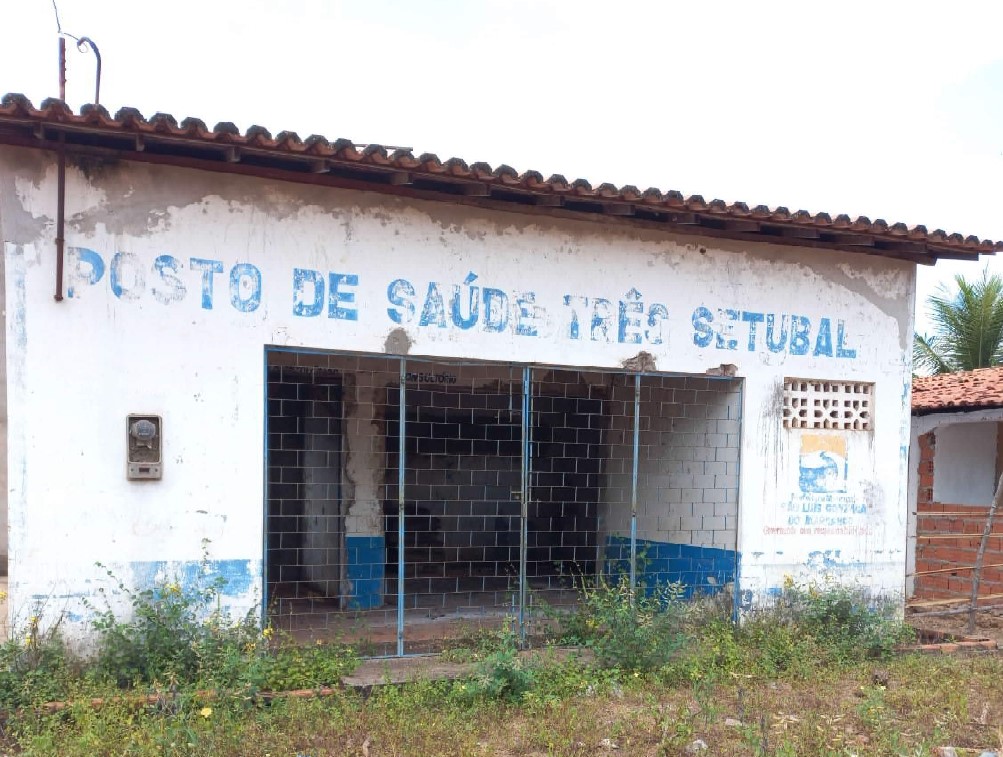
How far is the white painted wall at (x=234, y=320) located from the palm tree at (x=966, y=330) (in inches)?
444

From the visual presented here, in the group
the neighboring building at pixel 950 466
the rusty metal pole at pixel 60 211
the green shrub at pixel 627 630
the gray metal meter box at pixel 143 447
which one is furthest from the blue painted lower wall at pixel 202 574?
the neighboring building at pixel 950 466

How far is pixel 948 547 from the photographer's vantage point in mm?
10445

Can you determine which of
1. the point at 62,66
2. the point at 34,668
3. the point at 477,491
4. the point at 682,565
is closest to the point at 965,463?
the point at 682,565

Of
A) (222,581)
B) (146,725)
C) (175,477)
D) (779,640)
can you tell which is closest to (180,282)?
(175,477)

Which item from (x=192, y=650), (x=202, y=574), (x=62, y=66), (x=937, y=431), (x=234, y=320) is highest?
(x=62, y=66)

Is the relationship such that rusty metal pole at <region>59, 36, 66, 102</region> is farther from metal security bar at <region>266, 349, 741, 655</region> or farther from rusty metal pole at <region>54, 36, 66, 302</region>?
rusty metal pole at <region>54, 36, 66, 302</region>

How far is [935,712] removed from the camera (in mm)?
6133

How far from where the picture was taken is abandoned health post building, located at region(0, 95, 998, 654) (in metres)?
5.79

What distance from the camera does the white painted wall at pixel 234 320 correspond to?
5754 mm

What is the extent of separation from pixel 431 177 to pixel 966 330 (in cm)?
1502

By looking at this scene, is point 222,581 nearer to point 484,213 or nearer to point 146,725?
point 146,725

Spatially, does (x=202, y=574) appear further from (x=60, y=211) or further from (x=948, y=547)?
(x=948, y=547)

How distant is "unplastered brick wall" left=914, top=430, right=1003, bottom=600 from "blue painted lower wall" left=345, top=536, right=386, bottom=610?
6.16 metres

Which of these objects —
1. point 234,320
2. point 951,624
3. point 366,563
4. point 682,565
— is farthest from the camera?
point 951,624
